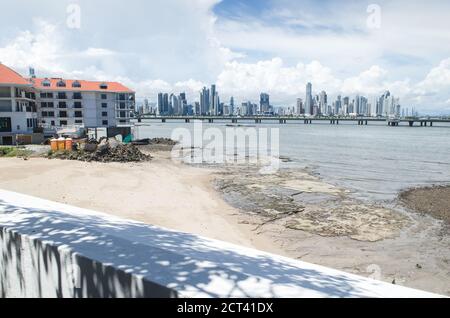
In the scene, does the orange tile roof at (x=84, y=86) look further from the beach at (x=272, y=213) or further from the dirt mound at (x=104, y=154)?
the beach at (x=272, y=213)

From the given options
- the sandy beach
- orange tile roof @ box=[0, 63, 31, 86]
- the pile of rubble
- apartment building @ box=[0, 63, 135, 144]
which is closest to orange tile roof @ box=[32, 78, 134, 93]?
apartment building @ box=[0, 63, 135, 144]

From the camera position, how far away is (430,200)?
84.2ft

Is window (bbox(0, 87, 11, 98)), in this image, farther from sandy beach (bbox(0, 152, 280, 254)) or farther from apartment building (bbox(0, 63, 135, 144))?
sandy beach (bbox(0, 152, 280, 254))

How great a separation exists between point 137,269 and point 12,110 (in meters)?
57.6

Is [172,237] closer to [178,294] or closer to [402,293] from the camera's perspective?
[178,294]

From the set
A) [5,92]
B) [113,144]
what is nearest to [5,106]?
[5,92]

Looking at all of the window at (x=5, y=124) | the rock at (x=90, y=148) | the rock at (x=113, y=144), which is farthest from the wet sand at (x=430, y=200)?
the window at (x=5, y=124)

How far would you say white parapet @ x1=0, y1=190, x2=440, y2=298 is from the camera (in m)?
3.58

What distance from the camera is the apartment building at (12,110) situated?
5040 centimetres

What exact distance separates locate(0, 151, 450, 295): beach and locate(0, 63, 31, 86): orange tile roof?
24.6 meters

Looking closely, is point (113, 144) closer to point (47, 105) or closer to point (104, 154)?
point (104, 154)

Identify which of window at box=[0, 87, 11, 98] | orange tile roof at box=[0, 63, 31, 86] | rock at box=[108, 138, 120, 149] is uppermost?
orange tile roof at box=[0, 63, 31, 86]

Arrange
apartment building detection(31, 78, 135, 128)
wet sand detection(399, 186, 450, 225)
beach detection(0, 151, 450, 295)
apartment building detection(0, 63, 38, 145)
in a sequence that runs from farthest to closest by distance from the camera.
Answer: apartment building detection(31, 78, 135, 128) < apartment building detection(0, 63, 38, 145) < wet sand detection(399, 186, 450, 225) < beach detection(0, 151, 450, 295)
